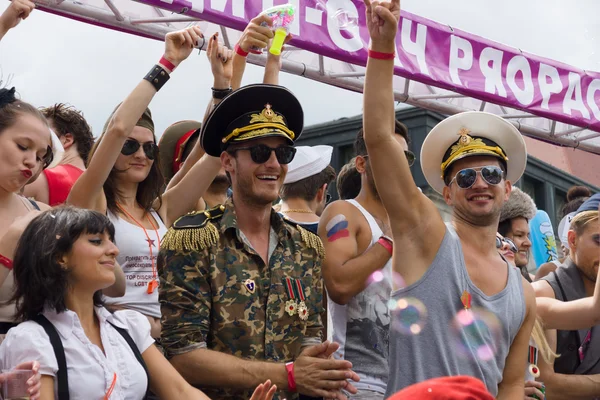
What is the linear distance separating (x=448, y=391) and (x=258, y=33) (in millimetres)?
3213

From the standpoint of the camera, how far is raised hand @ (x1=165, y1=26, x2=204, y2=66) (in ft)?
14.4

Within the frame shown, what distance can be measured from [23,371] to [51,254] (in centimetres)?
54

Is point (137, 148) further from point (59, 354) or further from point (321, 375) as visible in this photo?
point (321, 375)

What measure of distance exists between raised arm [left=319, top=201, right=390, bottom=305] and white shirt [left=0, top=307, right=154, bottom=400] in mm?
1096

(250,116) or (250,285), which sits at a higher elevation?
(250,116)

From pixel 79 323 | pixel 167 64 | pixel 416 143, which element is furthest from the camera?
pixel 416 143

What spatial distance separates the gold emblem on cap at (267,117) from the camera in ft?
12.9

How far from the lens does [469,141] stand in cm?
408

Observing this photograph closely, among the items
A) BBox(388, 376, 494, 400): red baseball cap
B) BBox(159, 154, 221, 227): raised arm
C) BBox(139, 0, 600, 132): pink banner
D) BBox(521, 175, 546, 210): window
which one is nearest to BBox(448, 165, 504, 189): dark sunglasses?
BBox(159, 154, 221, 227): raised arm

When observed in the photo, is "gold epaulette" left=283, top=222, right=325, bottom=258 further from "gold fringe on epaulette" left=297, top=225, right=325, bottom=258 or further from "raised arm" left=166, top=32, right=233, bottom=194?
"raised arm" left=166, top=32, right=233, bottom=194

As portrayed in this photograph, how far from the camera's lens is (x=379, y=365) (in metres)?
4.24

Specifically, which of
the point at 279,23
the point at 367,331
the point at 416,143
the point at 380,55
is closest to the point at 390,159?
the point at 380,55

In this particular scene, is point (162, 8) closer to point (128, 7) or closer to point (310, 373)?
point (128, 7)

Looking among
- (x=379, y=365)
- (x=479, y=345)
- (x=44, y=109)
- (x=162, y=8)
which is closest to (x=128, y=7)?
(x=162, y=8)
